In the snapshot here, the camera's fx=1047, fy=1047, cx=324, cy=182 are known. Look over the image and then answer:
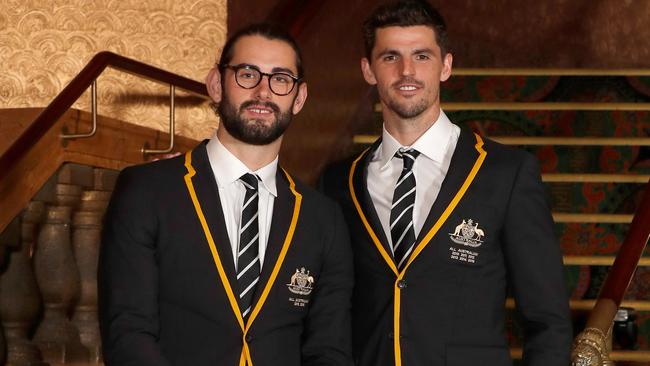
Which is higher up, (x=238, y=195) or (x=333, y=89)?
(x=333, y=89)

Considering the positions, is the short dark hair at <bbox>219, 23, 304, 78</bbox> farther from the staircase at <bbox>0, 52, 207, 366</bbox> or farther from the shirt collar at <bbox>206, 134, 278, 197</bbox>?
the staircase at <bbox>0, 52, 207, 366</bbox>

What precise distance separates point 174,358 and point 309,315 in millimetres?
329

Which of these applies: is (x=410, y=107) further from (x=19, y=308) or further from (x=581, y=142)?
(x=581, y=142)

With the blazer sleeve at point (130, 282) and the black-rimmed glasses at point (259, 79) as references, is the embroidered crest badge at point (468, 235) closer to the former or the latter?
the black-rimmed glasses at point (259, 79)

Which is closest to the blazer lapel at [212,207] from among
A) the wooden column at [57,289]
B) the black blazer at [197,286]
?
the black blazer at [197,286]

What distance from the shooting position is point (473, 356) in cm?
230

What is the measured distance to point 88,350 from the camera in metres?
4.32

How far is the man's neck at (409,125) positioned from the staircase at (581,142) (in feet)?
5.52

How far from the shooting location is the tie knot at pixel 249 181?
2258 millimetres

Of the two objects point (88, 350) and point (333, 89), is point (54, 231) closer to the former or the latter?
point (88, 350)

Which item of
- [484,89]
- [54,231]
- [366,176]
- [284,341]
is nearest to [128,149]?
[54,231]

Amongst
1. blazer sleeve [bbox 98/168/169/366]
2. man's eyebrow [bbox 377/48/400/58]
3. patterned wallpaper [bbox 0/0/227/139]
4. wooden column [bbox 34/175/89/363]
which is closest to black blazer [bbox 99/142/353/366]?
blazer sleeve [bbox 98/168/169/366]

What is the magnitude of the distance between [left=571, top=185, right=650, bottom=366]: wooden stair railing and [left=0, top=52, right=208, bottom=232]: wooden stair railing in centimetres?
213

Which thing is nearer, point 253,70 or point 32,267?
point 253,70
